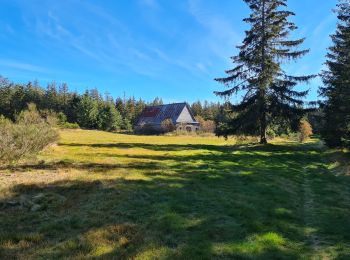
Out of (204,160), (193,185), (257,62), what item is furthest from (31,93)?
(193,185)

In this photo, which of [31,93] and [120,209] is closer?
[120,209]

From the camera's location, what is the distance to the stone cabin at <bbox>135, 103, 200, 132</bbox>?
A: 6631 centimetres

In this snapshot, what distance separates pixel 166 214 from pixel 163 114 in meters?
61.9

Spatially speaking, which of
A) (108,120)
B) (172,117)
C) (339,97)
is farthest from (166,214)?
(108,120)

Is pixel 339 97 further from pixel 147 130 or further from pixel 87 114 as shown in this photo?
pixel 87 114

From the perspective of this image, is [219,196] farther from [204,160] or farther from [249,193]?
[204,160]

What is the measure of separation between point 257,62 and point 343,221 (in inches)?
861

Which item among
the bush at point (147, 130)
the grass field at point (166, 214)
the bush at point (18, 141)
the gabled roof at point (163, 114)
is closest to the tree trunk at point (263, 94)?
the grass field at point (166, 214)

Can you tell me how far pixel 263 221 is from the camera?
8.23m

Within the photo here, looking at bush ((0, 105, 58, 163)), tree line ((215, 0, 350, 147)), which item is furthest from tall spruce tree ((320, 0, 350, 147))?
bush ((0, 105, 58, 163))

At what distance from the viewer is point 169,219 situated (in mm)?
7789

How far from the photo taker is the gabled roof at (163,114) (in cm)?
6781

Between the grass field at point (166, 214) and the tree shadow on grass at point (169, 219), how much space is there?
0.06 ft

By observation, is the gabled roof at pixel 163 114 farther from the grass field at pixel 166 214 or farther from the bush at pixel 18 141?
the grass field at pixel 166 214
